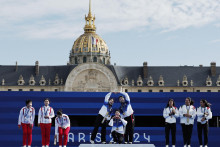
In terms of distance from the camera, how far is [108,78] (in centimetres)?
9725

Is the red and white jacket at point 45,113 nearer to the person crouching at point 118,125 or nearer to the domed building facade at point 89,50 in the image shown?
the person crouching at point 118,125

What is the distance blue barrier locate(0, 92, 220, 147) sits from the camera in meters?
20.9

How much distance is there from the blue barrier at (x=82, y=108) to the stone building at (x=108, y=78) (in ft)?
245

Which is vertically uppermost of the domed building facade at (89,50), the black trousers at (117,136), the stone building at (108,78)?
the domed building facade at (89,50)

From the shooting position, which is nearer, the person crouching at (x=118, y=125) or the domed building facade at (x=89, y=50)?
the person crouching at (x=118, y=125)

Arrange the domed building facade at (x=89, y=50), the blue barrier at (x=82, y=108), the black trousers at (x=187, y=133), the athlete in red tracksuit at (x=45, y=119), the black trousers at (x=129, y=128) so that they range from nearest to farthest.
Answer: the athlete in red tracksuit at (x=45, y=119) → the black trousers at (x=187, y=133) → the black trousers at (x=129, y=128) → the blue barrier at (x=82, y=108) → the domed building facade at (x=89, y=50)

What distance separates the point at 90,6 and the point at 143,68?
4799 cm

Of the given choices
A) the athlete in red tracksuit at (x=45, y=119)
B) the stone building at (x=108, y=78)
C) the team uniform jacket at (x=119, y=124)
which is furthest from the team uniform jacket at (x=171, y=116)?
the stone building at (x=108, y=78)

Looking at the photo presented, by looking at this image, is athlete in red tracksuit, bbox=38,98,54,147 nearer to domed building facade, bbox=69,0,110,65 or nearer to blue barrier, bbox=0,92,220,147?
blue barrier, bbox=0,92,220,147

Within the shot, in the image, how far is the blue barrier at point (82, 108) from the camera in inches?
824

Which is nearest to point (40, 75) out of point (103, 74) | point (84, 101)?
point (103, 74)

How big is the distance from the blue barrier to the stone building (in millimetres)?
74796

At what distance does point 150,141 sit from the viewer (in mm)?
20953

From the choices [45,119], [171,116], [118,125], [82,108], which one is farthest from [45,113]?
[171,116]
